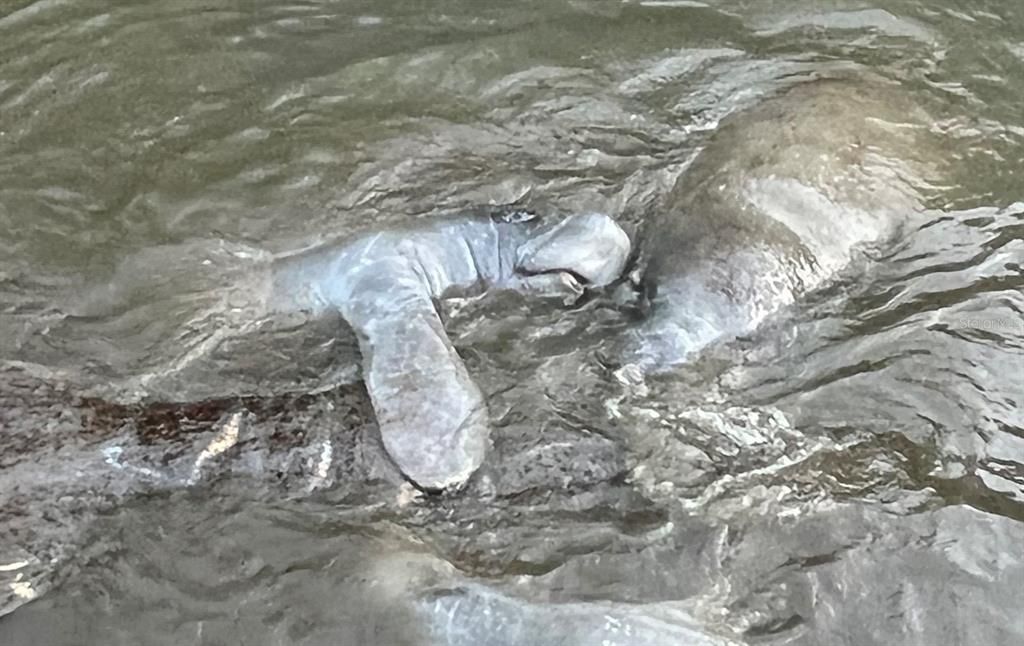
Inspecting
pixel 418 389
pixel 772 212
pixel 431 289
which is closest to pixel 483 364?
pixel 431 289

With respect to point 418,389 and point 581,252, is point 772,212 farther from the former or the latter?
point 418,389

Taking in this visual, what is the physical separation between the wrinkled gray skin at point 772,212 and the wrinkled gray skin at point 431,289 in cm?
26

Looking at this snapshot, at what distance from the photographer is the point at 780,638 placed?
2809 millimetres

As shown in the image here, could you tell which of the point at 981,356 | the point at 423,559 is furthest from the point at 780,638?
the point at 981,356

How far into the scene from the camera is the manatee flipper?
114 inches

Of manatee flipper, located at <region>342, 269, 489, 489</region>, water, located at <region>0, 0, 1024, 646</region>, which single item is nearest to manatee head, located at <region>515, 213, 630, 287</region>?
water, located at <region>0, 0, 1024, 646</region>

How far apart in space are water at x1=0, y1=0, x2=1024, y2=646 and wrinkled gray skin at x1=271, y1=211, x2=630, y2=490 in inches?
3.9

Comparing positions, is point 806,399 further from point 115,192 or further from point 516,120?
point 115,192

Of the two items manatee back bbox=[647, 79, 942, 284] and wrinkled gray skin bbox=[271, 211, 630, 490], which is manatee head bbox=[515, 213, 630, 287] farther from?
manatee back bbox=[647, 79, 942, 284]

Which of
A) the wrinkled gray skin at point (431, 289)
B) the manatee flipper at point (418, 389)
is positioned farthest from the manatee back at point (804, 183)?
the manatee flipper at point (418, 389)

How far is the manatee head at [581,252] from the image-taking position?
349 centimetres

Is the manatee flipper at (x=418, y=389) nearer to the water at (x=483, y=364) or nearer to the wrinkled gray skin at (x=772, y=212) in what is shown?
the water at (x=483, y=364)

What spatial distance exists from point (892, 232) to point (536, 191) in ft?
4.02

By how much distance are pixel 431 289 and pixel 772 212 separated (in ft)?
3.70
